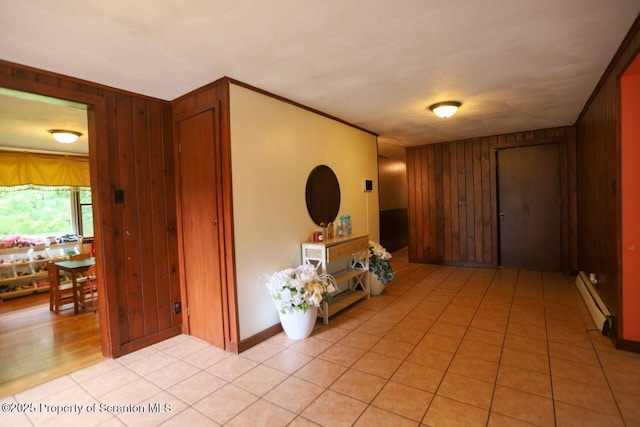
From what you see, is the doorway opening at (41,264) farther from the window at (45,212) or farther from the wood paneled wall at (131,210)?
the wood paneled wall at (131,210)

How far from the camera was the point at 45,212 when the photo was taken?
5.61m

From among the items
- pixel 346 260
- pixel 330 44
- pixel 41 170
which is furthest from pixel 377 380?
pixel 41 170

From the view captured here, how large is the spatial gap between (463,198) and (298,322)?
4201 mm

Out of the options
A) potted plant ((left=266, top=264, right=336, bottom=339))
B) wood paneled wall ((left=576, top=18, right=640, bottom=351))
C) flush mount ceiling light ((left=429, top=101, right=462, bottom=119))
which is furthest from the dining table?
wood paneled wall ((left=576, top=18, right=640, bottom=351))

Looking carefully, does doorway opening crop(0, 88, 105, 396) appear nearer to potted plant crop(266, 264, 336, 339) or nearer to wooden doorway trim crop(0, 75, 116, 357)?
wooden doorway trim crop(0, 75, 116, 357)

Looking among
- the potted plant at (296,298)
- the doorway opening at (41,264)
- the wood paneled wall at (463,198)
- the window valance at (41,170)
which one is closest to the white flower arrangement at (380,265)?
the potted plant at (296,298)

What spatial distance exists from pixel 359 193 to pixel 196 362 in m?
2.93

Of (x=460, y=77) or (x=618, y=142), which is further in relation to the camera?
(x=460, y=77)

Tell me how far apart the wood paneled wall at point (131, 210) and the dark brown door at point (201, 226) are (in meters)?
0.17

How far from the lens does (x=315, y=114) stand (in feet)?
12.1

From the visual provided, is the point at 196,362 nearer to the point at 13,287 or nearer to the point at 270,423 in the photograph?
the point at 270,423

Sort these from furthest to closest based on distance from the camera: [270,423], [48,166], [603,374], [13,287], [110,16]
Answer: [48,166] → [13,287] → [603,374] → [270,423] → [110,16]

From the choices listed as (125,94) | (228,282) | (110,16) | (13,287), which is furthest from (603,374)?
(13,287)

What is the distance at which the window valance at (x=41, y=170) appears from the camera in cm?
500
